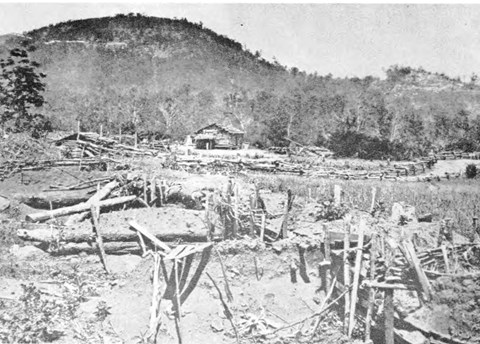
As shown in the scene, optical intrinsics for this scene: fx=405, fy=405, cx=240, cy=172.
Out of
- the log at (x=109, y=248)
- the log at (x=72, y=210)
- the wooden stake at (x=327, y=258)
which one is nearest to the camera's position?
the wooden stake at (x=327, y=258)

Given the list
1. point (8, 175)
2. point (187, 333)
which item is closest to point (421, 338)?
point (187, 333)

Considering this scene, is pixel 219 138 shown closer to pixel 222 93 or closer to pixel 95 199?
pixel 95 199

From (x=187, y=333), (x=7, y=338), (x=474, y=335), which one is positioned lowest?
(x=187, y=333)

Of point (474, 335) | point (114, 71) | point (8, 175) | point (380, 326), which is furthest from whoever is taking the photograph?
point (114, 71)

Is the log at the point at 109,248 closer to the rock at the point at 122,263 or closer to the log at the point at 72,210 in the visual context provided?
the rock at the point at 122,263

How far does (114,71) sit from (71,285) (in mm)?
94527

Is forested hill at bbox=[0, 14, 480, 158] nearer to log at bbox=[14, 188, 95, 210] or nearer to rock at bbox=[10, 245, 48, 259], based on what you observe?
log at bbox=[14, 188, 95, 210]

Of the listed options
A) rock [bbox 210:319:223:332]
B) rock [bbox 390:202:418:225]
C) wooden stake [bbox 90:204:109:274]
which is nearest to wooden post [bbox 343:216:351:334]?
rock [bbox 210:319:223:332]

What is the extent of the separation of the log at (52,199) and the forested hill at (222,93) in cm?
2445

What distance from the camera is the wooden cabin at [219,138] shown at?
4475 cm

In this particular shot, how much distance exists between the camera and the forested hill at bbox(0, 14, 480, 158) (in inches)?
1890

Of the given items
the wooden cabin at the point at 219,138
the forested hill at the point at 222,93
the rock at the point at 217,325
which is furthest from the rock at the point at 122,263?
the wooden cabin at the point at 219,138

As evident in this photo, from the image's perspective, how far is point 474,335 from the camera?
6.71m

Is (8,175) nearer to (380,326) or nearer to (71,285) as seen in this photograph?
(71,285)
